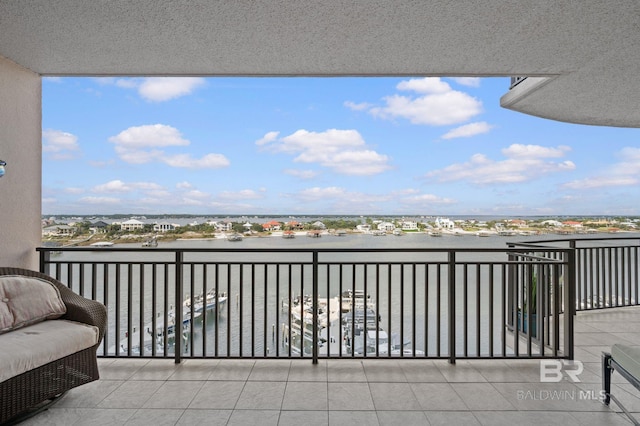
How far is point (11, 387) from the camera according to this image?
1.88 metres

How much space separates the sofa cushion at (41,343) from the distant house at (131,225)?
7.35 feet

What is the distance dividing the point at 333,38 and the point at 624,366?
2844mm

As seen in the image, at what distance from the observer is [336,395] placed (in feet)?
7.79

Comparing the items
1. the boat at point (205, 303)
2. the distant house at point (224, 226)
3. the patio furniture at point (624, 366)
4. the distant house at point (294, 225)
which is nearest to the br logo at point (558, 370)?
the patio furniture at point (624, 366)

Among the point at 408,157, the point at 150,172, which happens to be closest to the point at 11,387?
the point at 150,172

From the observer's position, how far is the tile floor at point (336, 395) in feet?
6.84

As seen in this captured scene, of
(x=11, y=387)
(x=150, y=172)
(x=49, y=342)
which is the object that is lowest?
(x=11, y=387)

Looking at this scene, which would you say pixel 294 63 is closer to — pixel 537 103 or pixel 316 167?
pixel 537 103

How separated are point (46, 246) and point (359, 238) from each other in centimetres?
411

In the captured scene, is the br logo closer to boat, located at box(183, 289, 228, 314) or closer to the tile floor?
the tile floor

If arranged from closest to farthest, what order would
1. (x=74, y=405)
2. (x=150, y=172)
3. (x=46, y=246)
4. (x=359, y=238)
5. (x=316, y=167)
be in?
(x=74, y=405) < (x=46, y=246) < (x=359, y=238) < (x=150, y=172) < (x=316, y=167)

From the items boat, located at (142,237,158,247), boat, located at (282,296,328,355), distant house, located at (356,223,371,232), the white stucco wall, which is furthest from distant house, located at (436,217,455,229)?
the white stucco wall

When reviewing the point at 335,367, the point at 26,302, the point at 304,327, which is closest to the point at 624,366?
the point at 335,367

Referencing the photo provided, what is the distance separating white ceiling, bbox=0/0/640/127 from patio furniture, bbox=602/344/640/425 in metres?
2.10
